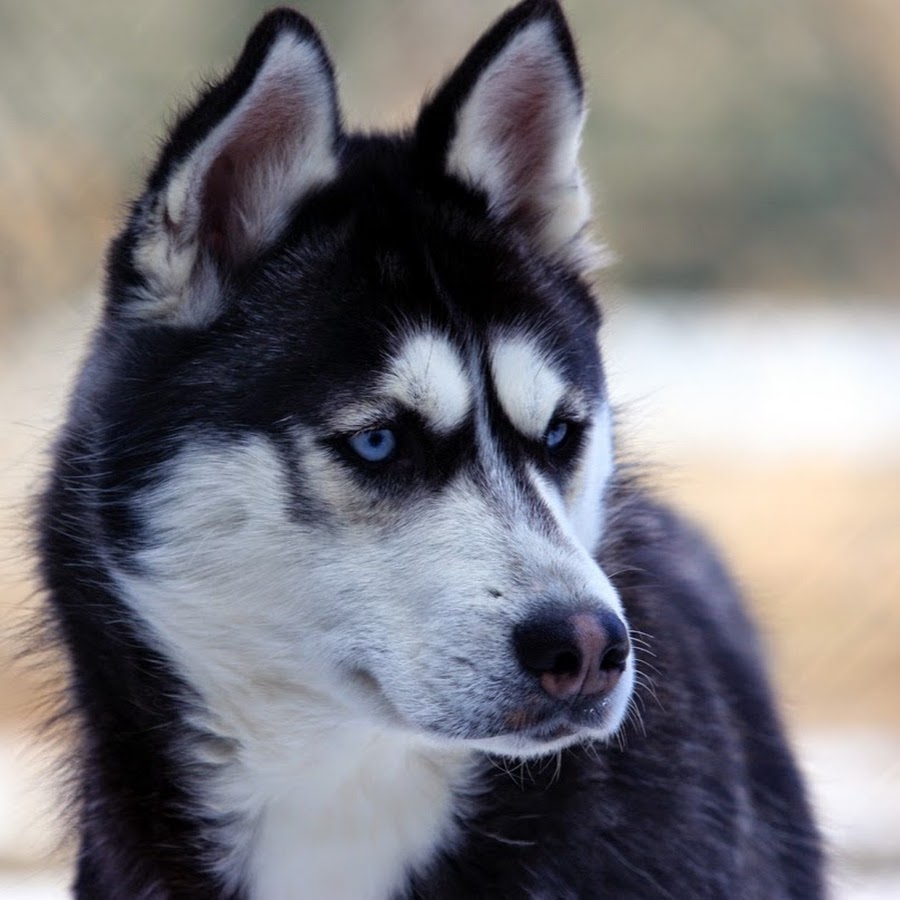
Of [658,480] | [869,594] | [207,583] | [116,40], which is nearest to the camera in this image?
[207,583]

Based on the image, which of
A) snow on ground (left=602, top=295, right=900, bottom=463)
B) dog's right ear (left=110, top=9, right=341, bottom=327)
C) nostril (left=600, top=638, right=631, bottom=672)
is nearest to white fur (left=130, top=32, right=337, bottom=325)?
dog's right ear (left=110, top=9, right=341, bottom=327)

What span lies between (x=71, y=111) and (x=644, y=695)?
247 centimetres

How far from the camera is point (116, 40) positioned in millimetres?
4273

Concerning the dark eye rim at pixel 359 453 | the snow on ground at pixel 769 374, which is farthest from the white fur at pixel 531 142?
the snow on ground at pixel 769 374

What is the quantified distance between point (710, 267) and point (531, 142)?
158 inches

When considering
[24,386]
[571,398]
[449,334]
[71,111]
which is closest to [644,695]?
[571,398]

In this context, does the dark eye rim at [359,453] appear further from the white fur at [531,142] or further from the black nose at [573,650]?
the white fur at [531,142]

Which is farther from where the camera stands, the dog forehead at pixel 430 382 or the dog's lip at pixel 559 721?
the dog forehead at pixel 430 382

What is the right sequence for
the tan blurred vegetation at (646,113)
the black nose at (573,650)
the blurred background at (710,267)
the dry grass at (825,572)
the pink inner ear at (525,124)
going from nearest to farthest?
the black nose at (573,650) → the pink inner ear at (525,124) → the blurred background at (710,267) → the tan blurred vegetation at (646,113) → the dry grass at (825,572)

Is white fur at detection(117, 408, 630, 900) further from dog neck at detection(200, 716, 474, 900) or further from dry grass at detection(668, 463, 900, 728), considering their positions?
dry grass at detection(668, 463, 900, 728)

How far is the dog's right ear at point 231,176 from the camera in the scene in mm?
1760

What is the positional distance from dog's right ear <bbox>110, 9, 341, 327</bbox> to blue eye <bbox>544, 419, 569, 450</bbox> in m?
0.44

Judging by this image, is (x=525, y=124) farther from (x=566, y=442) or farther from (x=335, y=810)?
(x=335, y=810)

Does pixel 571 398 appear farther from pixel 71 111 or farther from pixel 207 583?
pixel 71 111
